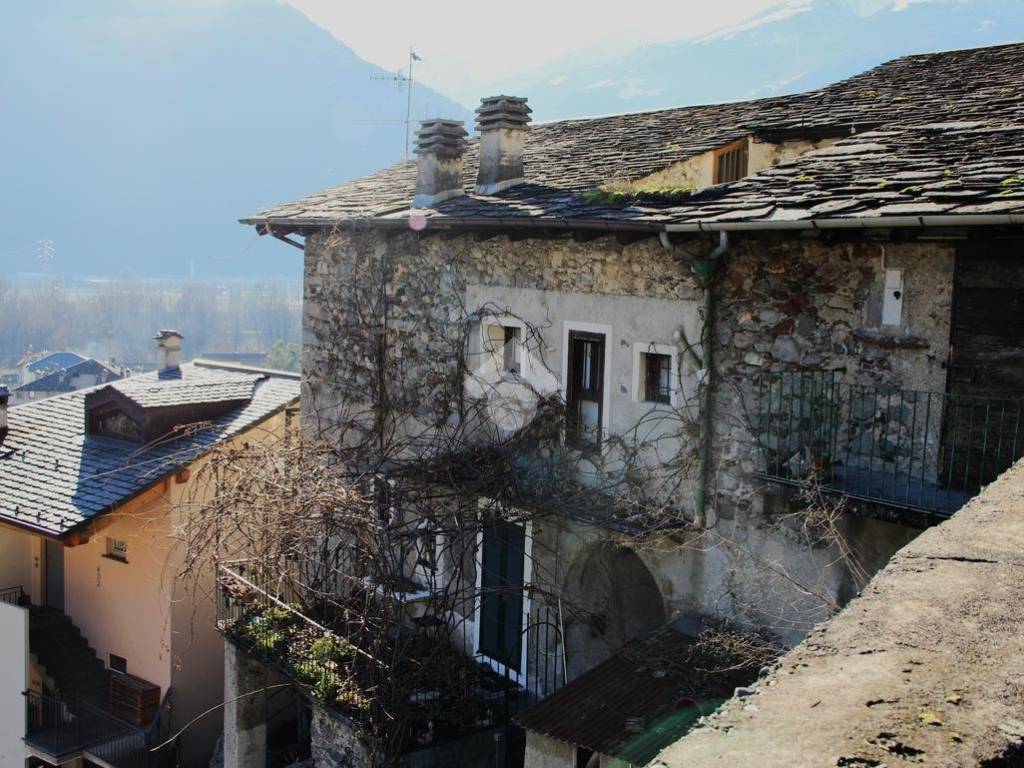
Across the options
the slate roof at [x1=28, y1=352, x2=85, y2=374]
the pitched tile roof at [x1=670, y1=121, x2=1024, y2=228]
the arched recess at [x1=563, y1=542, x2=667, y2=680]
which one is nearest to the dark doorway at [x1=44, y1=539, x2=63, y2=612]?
the arched recess at [x1=563, y1=542, x2=667, y2=680]

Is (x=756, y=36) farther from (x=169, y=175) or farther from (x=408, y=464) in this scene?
(x=408, y=464)

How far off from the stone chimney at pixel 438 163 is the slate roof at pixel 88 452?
14.5 ft

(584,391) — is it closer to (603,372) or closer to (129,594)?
(603,372)

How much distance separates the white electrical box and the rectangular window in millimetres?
3019

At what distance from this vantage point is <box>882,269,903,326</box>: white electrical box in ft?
25.8

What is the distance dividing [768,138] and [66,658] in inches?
504

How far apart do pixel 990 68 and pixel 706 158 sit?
3.04 meters

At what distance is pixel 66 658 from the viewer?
661 inches

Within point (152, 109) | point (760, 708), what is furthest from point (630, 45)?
point (760, 708)

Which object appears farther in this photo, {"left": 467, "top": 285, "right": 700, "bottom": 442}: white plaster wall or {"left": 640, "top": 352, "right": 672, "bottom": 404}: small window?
{"left": 640, "top": 352, "right": 672, "bottom": 404}: small window

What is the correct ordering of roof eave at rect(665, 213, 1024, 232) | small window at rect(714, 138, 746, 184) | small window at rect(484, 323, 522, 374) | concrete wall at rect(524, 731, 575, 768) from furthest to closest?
small window at rect(714, 138, 746, 184), small window at rect(484, 323, 522, 374), concrete wall at rect(524, 731, 575, 768), roof eave at rect(665, 213, 1024, 232)

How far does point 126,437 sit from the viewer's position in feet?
58.2

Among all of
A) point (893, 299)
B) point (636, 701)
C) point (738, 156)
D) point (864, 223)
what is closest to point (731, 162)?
point (738, 156)

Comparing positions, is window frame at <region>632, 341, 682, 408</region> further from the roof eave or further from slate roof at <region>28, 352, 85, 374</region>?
slate roof at <region>28, 352, 85, 374</region>
